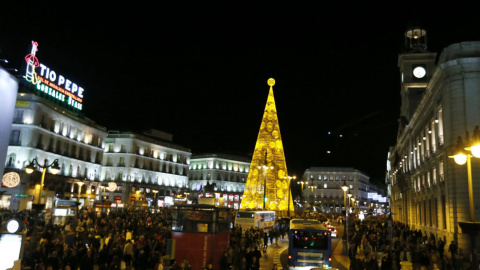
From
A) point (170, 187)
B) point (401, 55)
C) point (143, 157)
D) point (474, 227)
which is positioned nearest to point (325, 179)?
point (170, 187)

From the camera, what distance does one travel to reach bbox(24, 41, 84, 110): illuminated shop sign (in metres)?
47.8

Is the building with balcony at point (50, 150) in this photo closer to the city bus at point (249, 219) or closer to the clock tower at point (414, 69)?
the city bus at point (249, 219)

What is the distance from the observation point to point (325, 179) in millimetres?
128375

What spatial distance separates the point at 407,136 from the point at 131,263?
1653 inches

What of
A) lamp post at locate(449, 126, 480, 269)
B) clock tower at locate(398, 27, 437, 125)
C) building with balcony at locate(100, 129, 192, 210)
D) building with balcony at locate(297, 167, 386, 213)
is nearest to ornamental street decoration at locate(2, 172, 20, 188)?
lamp post at locate(449, 126, 480, 269)

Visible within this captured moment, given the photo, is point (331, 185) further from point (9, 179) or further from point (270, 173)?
point (9, 179)

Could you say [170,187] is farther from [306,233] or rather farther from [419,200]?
[306,233]

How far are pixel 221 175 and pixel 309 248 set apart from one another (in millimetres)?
80602

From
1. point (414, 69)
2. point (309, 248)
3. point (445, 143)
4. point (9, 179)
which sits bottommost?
point (309, 248)

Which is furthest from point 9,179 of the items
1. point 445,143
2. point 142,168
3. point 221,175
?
point 221,175

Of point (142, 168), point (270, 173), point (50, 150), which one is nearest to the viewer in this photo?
point (270, 173)

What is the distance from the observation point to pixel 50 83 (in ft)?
172

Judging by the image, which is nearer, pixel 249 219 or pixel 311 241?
pixel 311 241

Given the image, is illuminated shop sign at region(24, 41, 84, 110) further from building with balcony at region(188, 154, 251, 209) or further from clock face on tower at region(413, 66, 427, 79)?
clock face on tower at region(413, 66, 427, 79)
